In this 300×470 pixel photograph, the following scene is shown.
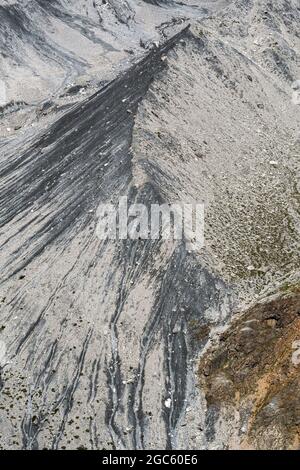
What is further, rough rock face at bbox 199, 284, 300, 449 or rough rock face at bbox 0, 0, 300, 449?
rough rock face at bbox 0, 0, 300, 449

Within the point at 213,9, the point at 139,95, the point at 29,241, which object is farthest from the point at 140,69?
the point at 213,9

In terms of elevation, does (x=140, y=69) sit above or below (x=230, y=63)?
above

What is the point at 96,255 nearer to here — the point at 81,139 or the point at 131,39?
the point at 81,139

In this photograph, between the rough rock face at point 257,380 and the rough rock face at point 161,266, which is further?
the rough rock face at point 161,266

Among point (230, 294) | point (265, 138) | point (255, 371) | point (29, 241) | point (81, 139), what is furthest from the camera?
point (265, 138)

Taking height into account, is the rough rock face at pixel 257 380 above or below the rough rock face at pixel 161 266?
below

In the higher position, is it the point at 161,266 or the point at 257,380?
the point at 161,266

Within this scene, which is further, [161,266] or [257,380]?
[161,266]

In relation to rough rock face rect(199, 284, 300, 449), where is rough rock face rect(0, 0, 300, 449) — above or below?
above
